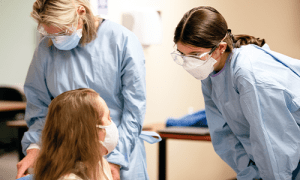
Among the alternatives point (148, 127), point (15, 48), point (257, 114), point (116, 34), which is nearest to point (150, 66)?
point (148, 127)

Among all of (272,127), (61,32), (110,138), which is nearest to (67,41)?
(61,32)

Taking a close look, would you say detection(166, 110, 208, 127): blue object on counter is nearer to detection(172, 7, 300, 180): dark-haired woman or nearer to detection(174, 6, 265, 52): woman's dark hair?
detection(172, 7, 300, 180): dark-haired woman

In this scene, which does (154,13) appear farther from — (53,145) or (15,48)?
(53,145)

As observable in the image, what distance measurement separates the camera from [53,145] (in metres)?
1.12

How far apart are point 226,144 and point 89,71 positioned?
0.68m

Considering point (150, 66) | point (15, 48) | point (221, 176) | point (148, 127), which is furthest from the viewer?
point (221, 176)

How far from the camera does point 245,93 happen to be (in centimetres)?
118

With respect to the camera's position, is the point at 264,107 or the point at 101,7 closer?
the point at 264,107

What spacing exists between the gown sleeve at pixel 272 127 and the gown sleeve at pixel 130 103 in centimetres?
45

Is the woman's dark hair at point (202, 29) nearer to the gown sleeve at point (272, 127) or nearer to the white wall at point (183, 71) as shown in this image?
the gown sleeve at point (272, 127)

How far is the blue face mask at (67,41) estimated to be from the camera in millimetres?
1376

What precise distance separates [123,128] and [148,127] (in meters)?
1.29

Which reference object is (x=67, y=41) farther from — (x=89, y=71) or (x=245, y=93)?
(x=245, y=93)

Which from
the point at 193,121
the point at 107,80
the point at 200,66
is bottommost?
the point at 193,121
